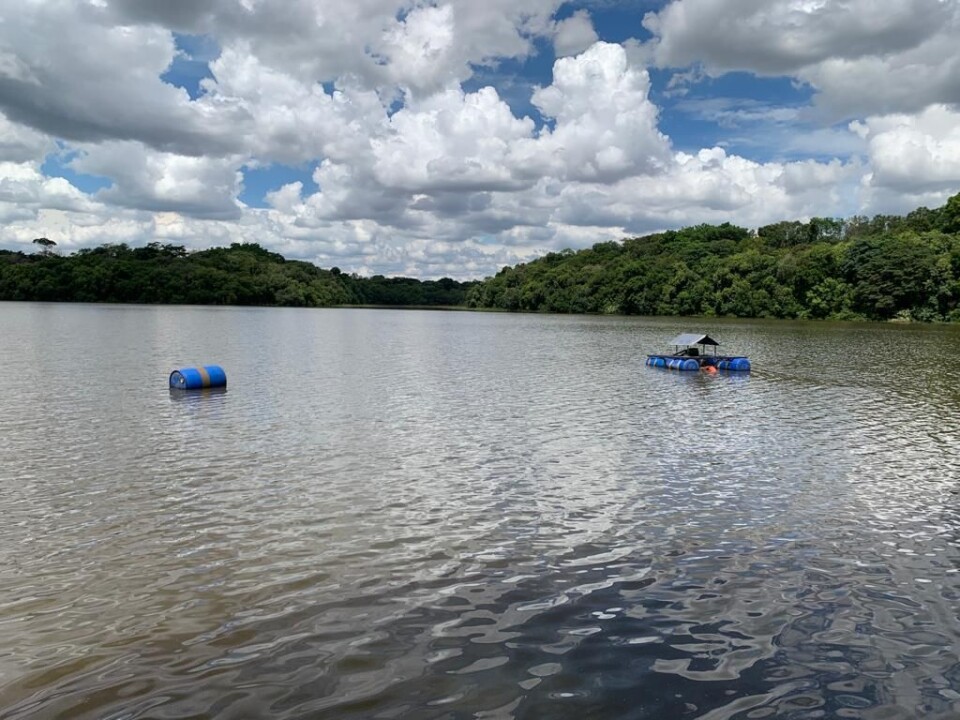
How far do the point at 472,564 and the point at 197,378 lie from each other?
79.0 feet

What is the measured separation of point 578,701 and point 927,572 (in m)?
7.55

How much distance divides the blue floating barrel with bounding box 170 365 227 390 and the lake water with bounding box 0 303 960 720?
3.99 metres

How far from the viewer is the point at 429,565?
1157 cm

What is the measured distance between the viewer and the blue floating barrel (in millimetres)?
31438

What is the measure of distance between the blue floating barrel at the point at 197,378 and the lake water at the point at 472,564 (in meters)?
3.99

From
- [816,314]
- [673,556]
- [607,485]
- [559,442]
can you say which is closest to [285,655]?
[673,556]

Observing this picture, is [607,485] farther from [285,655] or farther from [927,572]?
[285,655]

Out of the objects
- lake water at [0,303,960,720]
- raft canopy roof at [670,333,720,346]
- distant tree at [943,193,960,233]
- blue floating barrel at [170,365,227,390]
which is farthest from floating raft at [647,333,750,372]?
distant tree at [943,193,960,233]

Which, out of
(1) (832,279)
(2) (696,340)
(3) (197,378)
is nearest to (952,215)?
(1) (832,279)

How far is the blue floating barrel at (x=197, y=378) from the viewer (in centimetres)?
3144

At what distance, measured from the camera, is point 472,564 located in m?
11.7

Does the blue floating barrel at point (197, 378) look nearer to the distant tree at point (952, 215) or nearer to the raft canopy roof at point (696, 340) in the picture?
the raft canopy roof at point (696, 340)

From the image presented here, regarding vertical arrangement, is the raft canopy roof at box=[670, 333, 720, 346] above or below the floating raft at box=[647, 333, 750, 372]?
above

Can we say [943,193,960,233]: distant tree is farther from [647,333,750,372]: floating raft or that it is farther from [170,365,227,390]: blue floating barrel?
[170,365,227,390]: blue floating barrel
